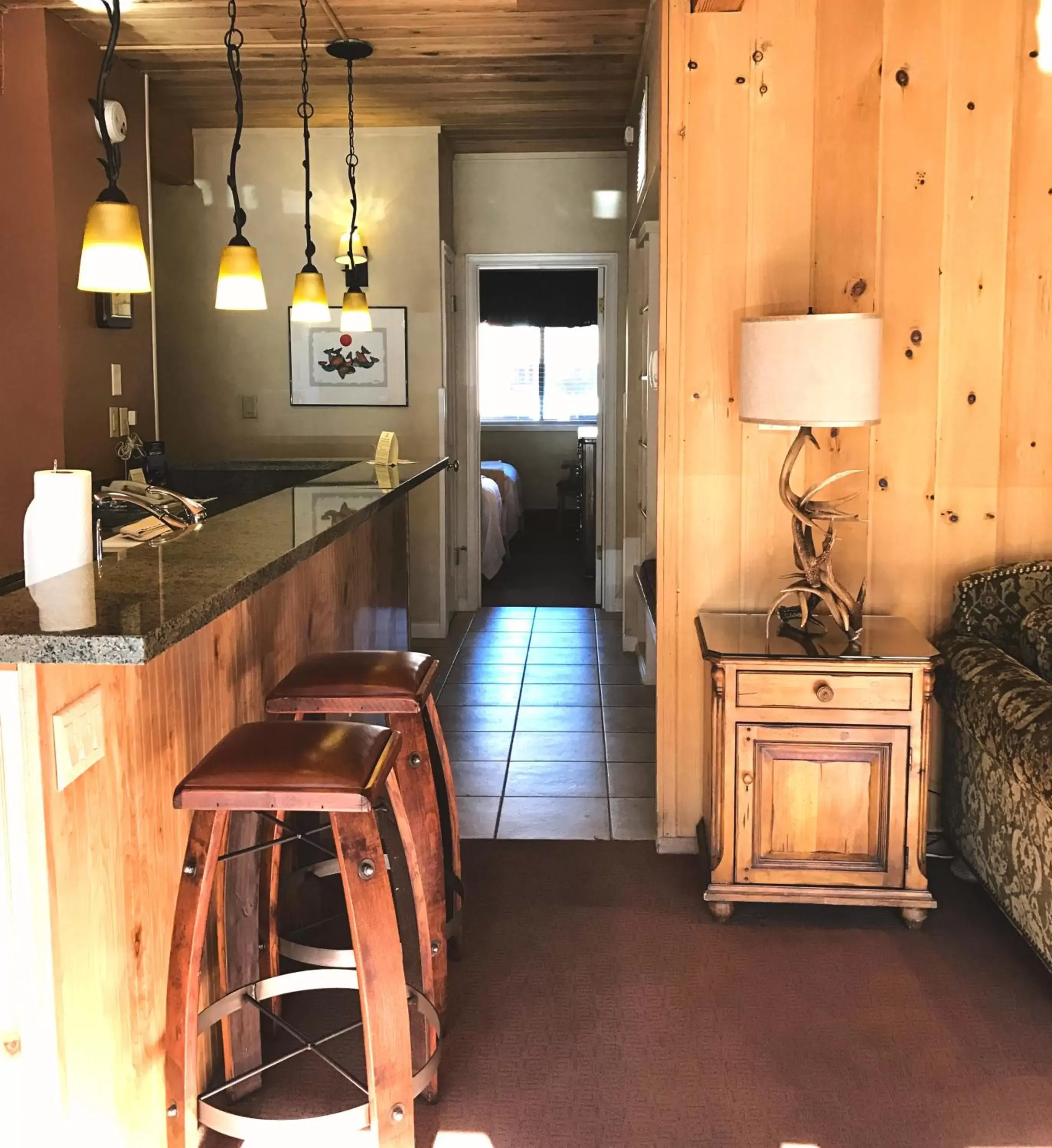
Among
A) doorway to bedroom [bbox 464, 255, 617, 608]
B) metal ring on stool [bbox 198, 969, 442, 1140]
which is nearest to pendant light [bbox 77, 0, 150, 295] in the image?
metal ring on stool [bbox 198, 969, 442, 1140]

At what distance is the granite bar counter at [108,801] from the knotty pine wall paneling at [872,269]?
52.1 inches

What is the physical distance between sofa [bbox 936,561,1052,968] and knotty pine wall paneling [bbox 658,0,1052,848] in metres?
0.16

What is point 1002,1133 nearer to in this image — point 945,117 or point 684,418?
point 684,418

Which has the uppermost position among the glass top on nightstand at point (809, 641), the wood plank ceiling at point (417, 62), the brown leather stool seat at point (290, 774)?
the wood plank ceiling at point (417, 62)

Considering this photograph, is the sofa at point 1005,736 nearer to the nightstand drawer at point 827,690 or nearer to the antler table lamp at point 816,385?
the nightstand drawer at point 827,690

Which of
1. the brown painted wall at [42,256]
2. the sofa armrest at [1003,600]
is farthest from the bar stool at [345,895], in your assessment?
the brown painted wall at [42,256]

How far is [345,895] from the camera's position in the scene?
1810mm

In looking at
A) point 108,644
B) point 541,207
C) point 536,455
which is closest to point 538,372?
point 536,455

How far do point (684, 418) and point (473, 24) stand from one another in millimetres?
2055

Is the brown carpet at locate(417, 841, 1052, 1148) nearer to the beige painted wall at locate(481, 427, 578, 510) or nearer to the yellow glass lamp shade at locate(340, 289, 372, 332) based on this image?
the yellow glass lamp shade at locate(340, 289, 372, 332)

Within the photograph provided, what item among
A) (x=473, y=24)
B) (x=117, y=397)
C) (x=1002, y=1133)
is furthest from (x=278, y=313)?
(x=1002, y=1133)

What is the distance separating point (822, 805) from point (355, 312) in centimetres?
278

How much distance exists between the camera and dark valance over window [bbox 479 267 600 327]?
1049cm

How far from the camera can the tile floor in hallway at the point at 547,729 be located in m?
3.73
